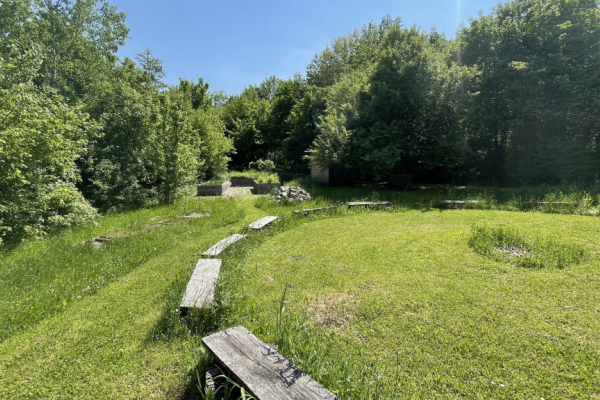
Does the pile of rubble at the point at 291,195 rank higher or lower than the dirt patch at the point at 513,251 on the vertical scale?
higher

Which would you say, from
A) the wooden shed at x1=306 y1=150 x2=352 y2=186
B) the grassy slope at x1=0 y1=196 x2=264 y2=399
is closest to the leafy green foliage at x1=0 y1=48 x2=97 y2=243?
the grassy slope at x1=0 y1=196 x2=264 y2=399

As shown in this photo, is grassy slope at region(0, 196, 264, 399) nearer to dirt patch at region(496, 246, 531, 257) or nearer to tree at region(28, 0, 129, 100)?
dirt patch at region(496, 246, 531, 257)

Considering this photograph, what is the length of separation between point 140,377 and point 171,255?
9.56ft

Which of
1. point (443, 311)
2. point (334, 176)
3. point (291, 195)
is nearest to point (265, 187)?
point (291, 195)

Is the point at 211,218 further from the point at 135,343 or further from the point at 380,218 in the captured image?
the point at 135,343

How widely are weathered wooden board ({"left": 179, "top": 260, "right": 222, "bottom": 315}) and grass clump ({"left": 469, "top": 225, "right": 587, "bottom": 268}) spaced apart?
164 inches

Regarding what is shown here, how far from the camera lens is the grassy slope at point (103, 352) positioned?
2.16 m

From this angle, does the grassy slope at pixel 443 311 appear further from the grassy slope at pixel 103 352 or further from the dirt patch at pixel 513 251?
the grassy slope at pixel 103 352

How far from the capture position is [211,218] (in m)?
7.46

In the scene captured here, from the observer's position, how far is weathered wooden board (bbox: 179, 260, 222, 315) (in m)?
2.83

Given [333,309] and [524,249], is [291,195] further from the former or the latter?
[333,309]

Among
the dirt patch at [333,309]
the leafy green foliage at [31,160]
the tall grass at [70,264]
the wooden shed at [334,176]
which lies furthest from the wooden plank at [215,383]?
the wooden shed at [334,176]

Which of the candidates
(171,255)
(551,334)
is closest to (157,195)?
(171,255)

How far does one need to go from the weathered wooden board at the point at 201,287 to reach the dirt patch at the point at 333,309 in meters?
1.13
